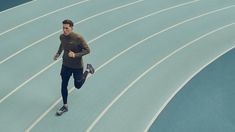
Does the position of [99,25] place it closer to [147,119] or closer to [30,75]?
[30,75]

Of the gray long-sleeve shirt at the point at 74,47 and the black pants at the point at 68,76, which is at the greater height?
the gray long-sleeve shirt at the point at 74,47

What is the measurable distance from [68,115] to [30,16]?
14.6ft

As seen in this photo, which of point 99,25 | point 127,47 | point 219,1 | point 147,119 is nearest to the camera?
point 147,119

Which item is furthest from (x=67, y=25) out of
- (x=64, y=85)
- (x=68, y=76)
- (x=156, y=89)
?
(x=156, y=89)

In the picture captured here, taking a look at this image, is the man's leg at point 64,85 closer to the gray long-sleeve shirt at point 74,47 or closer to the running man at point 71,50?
the running man at point 71,50

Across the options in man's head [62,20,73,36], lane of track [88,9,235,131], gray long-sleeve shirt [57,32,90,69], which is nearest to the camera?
man's head [62,20,73,36]

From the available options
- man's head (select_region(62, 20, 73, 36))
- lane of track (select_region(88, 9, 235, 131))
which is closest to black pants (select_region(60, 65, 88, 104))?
man's head (select_region(62, 20, 73, 36))

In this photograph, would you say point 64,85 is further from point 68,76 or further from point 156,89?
point 156,89

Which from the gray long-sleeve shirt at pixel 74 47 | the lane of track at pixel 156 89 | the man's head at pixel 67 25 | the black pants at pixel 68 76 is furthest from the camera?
the lane of track at pixel 156 89

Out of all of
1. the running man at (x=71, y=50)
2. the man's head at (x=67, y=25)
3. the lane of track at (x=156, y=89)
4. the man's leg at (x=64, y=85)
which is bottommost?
the lane of track at (x=156, y=89)

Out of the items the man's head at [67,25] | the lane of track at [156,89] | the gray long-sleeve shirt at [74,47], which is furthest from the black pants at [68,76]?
the lane of track at [156,89]

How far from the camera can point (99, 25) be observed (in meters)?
11.4

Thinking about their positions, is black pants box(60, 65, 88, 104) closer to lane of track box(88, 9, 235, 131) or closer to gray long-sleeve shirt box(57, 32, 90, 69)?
gray long-sleeve shirt box(57, 32, 90, 69)

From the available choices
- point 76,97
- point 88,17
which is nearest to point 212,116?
point 76,97
